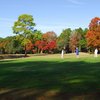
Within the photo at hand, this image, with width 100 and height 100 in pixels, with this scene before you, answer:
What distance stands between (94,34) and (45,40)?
2905 cm

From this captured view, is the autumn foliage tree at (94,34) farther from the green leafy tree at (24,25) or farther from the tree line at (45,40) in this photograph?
the green leafy tree at (24,25)

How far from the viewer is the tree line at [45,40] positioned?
87875 mm

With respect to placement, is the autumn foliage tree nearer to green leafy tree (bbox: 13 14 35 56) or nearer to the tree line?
the tree line

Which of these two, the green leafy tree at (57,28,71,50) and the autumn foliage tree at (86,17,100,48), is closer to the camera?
the autumn foliage tree at (86,17,100,48)

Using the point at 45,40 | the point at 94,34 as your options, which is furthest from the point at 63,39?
the point at 94,34

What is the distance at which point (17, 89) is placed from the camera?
12672 millimetres

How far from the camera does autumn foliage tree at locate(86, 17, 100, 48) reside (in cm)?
11173

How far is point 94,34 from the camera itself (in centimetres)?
11288

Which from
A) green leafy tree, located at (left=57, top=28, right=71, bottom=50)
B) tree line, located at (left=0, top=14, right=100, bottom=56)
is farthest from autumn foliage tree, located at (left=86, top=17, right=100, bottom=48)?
green leafy tree, located at (left=57, top=28, right=71, bottom=50)

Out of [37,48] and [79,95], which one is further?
[37,48]

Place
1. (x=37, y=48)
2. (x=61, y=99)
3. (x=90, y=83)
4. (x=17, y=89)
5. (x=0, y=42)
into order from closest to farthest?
1. (x=61, y=99)
2. (x=17, y=89)
3. (x=90, y=83)
4. (x=37, y=48)
5. (x=0, y=42)

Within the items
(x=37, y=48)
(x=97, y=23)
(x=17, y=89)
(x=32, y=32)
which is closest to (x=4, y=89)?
(x=17, y=89)

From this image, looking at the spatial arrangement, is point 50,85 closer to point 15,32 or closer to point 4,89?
point 4,89

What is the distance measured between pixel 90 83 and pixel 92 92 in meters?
2.37
